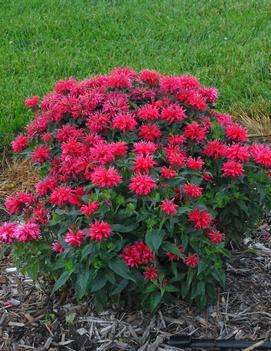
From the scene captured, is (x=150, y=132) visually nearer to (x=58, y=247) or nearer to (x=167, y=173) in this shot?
(x=167, y=173)

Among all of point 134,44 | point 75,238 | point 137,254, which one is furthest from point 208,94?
point 134,44

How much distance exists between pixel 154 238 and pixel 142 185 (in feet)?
0.67

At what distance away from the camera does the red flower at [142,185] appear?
8.14 ft

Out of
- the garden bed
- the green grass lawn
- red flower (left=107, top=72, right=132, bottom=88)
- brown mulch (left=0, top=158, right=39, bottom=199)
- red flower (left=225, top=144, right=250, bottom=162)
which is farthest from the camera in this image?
the green grass lawn

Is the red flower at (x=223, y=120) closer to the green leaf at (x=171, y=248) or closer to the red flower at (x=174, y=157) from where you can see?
the red flower at (x=174, y=157)

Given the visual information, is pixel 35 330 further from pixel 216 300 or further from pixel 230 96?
pixel 230 96

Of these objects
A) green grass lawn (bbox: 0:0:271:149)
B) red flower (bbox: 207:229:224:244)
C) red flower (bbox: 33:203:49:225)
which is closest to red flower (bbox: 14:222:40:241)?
red flower (bbox: 33:203:49:225)

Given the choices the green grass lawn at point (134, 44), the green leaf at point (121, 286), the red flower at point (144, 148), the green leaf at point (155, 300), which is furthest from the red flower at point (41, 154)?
the green grass lawn at point (134, 44)

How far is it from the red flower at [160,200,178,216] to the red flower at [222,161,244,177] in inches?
13.5

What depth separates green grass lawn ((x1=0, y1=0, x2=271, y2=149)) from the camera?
542cm

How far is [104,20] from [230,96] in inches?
99.7

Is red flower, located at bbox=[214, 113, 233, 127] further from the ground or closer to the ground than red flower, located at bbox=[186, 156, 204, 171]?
closer to the ground

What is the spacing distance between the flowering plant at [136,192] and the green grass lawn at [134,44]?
1.86 meters

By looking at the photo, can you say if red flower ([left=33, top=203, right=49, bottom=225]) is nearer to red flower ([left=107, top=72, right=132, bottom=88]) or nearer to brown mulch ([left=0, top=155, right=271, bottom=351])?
brown mulch ([left=0, top=155, right=271, bottom=351])
